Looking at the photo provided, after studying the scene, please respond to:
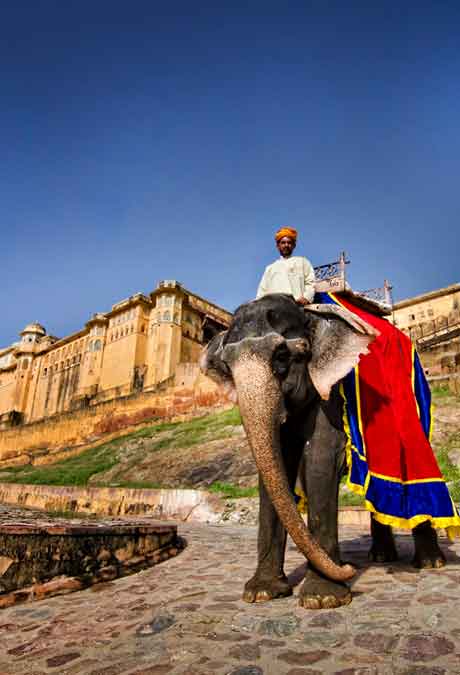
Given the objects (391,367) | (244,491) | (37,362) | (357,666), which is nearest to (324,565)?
(357,666)

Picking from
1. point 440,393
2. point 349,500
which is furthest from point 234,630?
point 440,393

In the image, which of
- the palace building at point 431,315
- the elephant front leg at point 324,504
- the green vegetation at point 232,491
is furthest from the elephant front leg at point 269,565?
the palace building at point 431,315

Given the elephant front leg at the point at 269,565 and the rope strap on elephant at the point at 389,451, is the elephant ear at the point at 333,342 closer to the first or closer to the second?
the rope strap on elephant at the point at 389,451

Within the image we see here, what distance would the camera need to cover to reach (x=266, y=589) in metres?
3.23

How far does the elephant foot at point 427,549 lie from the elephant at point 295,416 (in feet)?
3.64

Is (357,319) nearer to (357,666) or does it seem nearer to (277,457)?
(277,457)

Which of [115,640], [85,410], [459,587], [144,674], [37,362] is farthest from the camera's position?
[37,362]

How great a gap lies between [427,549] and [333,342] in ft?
6.84

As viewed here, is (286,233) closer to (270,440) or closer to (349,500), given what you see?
(270,440)

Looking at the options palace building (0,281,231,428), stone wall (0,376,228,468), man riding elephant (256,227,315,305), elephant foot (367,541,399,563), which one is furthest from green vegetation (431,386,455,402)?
palace building (0,281,231,428)

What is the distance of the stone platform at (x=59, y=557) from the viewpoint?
387 centimetres

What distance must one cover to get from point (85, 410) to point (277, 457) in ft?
97.5

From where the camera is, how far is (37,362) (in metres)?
51.8

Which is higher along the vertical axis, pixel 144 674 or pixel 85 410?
pixel 85 410
